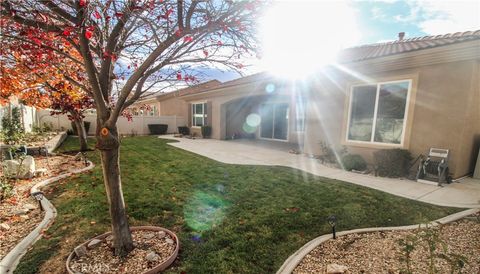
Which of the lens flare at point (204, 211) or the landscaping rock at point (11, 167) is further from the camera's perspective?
the landscaping rock at point (11, 167)

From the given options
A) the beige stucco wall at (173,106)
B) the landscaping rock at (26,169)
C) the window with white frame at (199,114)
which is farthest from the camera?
the beige stucco wall at (173,106)

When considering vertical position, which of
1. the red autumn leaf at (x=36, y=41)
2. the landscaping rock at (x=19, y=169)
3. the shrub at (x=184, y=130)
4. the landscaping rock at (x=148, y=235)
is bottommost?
the landscaping rock at (x=148, y=235)

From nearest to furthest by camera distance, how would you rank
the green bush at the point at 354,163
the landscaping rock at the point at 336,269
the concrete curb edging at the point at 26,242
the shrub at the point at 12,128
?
the landscaping rock at the point at 336,269 → the concrete curb edging at the point at 26,242 → the green bush at the point at 354,163 → the shrub at the point at 12,128

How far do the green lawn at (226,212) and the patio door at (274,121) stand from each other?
7.55m

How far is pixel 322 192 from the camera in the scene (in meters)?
5.07

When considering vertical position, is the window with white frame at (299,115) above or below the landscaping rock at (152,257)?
above

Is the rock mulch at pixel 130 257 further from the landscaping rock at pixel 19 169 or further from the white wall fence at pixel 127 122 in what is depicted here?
the white wall fence at pixel 127 122

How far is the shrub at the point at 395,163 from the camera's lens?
6.46m

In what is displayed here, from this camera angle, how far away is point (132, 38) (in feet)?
9.56

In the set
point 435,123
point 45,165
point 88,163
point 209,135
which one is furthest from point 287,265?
point 209,135

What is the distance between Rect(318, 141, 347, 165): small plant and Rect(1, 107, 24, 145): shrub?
11.5 m

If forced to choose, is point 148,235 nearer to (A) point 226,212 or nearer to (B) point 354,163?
(A) point 226,212

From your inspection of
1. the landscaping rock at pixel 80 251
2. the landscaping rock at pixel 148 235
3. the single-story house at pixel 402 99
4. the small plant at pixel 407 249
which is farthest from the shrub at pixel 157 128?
the small plant at pixel 407 249

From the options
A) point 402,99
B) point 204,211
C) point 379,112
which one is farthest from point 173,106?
point 204,211
